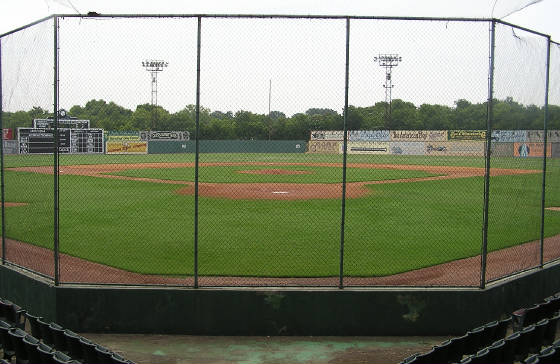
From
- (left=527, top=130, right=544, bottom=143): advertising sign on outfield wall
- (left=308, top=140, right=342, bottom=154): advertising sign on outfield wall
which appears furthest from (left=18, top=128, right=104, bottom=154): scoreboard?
(left=308, top=140, right=342, bottom=154): advertising sign on outfield wall

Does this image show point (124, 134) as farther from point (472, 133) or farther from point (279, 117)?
point (279, 117)

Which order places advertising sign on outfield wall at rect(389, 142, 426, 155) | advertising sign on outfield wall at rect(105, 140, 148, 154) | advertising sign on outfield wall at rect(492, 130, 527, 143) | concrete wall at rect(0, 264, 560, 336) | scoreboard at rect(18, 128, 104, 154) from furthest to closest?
advertising sign on outfield wall at rect(105, 140, 148, 154) → advertising sign on outfield wall at rect(389, 142, 426, 155) → scoreboard at rect(18, 128, 104, 154) → advertising sign on outfield wall at rect(492, 130, 527, 143) → concrete wall at rect(0, 264, 560, 336)

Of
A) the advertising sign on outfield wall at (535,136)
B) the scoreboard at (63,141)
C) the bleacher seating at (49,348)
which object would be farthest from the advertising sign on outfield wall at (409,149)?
the bleacher seating at (49,348)

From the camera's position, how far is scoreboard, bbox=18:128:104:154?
446 inches

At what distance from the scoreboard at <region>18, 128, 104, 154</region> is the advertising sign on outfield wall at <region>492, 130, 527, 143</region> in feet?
23.9

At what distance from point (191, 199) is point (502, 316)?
46.2 feet

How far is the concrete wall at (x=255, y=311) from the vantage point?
7105mm

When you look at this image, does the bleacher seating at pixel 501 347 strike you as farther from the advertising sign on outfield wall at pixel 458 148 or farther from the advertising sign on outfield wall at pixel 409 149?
the advertising sign on outfield wall at pixel 409 149

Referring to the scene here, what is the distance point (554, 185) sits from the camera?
25.9 metres

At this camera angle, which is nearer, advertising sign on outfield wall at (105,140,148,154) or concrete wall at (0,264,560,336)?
concrete wall at (0,264,560,336)

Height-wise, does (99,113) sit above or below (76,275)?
above

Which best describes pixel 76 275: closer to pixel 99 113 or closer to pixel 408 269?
pixel 99 113

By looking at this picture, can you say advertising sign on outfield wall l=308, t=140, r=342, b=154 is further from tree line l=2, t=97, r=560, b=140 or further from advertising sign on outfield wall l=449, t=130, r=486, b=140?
tree line l=2, t=97, r=560, b=140

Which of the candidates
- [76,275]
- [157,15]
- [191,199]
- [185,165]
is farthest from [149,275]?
[185,165]
